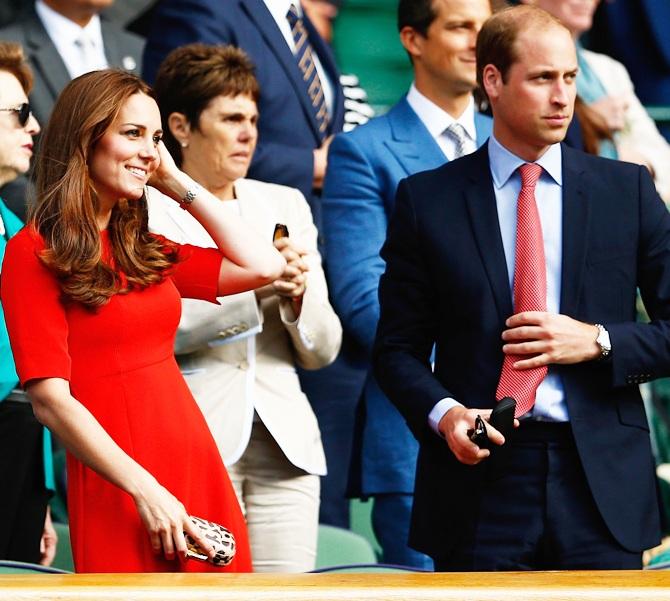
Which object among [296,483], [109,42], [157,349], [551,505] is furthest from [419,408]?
[109,42]

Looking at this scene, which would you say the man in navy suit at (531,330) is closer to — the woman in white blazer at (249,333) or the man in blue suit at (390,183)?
the woman in white blazer at (249,333)

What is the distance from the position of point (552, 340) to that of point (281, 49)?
2.09m

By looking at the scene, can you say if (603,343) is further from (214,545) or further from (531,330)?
(214,545)

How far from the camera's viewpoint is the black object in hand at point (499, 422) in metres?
3.13

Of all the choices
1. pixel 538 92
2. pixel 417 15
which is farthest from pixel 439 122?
pixel 538 92

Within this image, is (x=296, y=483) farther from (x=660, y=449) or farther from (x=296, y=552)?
(x=660, y=449)

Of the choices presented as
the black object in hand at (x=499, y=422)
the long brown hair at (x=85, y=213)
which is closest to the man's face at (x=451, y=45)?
the long brown hair at (x=85, y=213)

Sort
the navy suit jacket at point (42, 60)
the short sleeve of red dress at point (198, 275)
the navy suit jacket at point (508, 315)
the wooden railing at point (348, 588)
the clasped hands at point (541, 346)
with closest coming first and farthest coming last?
the wooden railing at point (348, 588) → the clasped hands at point (541, 346) → the navy suit jacket at point (508, 315) → the short sleeve of red dress at point (198, 275) → the navy suit jacket at point (42, 60)

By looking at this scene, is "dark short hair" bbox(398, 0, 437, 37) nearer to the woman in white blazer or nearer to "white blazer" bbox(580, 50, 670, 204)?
the woman in white blazer

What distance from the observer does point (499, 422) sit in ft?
10.3

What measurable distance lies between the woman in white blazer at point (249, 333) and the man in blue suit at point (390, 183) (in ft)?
0.46

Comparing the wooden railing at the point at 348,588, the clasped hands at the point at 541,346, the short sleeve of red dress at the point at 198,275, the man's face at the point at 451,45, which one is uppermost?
the man's face at the point at 451,45

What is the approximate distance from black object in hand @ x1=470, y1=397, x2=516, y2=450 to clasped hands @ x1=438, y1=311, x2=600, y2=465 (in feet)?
0.16

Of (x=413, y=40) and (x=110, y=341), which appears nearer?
(x=110, y=341)
